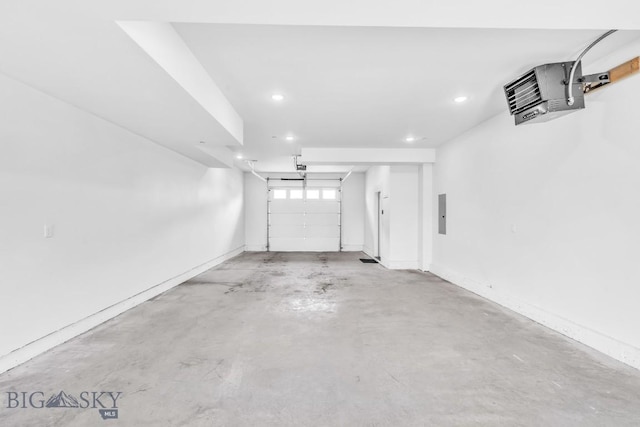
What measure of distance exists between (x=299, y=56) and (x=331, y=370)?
261 cm

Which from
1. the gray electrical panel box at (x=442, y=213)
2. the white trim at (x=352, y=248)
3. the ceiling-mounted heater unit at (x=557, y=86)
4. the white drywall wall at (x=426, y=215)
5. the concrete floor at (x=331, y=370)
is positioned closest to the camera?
the concrete floor at (x=331, y=370)

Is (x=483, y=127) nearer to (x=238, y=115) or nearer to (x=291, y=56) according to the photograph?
(x=291, y=56)

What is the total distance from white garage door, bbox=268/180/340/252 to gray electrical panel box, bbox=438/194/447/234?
4642 millimetres

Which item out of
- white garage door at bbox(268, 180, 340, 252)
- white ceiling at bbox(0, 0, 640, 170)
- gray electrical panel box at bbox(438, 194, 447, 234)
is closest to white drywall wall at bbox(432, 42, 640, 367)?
white ceiling at bbox(0, 0, 640, 170)

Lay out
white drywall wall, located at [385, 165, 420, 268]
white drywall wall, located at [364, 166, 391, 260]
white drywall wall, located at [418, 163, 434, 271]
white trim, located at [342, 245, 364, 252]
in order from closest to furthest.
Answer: white drywall wall, located at [418, 163, 434, 271] < white drywall wall, located at [385, 165, 420, 268] < white drywall wall, located at [364, 166, 391, 260] < white trim, located at [342, 245, 364, 252]

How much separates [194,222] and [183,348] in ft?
12.2

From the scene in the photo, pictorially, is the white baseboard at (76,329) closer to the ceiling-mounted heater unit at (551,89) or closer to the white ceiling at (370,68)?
the white ceiling at (370,68)

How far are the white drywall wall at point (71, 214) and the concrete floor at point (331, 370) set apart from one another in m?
0.39

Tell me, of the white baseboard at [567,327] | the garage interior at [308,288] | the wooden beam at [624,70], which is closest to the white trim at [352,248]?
the garage interior at [308,288]

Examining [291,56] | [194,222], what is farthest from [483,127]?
[194,222]

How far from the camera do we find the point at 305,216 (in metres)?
10.2

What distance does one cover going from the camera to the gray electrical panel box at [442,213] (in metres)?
5.64

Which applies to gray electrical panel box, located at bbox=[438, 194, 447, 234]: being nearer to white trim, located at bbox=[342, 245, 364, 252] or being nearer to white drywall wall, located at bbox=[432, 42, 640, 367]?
white drywall wall, located at bbox=[432, 42, 640, 367]

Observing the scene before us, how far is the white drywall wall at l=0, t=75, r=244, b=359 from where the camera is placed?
7.91 feet
